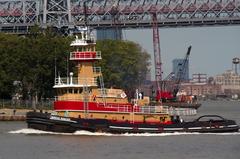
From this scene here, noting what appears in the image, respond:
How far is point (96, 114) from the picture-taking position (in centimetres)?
7812

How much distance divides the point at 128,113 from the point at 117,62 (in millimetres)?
93871

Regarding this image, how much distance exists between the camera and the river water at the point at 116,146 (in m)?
62.2

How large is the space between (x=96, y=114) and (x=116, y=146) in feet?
32.8

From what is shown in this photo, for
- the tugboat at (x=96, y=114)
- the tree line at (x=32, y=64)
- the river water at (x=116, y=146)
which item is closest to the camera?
the river water at (x=116, y=146)

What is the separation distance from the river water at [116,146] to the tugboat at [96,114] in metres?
0.70

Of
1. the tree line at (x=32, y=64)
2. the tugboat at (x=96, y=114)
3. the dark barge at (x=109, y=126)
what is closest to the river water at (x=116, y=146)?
the dark barge at (x=109, y=126)

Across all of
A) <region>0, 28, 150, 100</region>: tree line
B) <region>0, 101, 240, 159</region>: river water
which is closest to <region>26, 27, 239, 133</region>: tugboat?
<region>0, 101, 240, 159</region>: river water

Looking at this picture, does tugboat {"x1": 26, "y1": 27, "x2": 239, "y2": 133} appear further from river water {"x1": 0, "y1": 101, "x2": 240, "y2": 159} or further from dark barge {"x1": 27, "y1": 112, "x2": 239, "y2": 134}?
river water {"x1": 0, "y1": 101, "x2": 240, "y2": 159}

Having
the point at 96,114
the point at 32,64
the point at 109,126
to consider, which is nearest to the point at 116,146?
the point at 109,126

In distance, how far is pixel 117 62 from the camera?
172 metres

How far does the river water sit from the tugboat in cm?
70

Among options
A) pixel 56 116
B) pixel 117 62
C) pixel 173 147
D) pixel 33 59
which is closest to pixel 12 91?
pixel 33 59

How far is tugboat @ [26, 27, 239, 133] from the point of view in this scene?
76750 mm

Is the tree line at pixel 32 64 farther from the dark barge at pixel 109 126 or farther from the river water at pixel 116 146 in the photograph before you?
the river water at pixel 116 146
